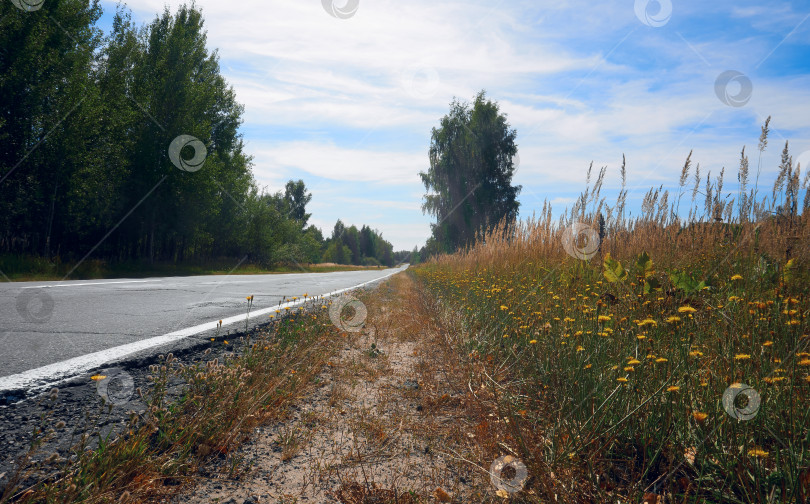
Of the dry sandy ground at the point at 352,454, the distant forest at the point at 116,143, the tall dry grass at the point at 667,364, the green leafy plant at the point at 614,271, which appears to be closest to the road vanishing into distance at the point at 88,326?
the dry sandy ground at the point at 352,454

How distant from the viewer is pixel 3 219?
1431 cm

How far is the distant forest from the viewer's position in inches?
561

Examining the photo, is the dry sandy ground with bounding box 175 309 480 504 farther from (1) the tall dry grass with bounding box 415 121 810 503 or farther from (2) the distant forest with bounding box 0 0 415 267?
(2) the distant forest with bounding box 0 0 415 267

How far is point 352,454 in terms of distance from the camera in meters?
1.97

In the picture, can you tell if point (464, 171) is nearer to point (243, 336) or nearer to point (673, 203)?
point (673, 203)

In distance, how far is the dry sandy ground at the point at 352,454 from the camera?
1.64 metres

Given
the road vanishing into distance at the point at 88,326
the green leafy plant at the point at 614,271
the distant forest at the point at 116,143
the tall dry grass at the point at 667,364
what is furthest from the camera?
the distant forest at the point at 116,143

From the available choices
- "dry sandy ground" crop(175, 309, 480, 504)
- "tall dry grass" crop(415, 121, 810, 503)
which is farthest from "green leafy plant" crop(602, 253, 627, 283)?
"dry sandy ground" crop(175, 309, 480, 504)

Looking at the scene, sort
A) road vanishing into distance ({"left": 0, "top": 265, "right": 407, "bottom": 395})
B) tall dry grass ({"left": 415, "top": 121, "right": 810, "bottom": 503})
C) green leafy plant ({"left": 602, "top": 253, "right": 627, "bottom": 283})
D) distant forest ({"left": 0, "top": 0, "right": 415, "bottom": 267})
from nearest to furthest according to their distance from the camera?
tall dry grass ({"left": 415, "top": 121, "right": 810, "bottom": 503}), road vanishing into distance ({"left": 0, "top": 265, "right": 407, "bottom": 395}), green leafy plant ({"left": 602, "top": 253, "right": 627, "bottom": 283}), distant forest ({"left": 0, "top": 0, "right": 415, "bottom": 267})

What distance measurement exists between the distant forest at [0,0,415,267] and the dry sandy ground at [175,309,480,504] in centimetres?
1680

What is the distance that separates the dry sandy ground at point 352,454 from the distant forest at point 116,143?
55.1 ft

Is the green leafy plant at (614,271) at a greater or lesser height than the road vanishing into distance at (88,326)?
greater

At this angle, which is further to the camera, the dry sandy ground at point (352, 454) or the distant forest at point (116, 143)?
the distant forest at point (116, 143)

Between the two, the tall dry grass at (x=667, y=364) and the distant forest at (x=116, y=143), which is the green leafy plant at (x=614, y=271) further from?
the distant forest at (x=116, y=143)
